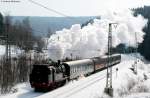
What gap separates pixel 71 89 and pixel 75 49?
2532 cm

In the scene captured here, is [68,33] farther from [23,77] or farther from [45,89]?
[45,89]

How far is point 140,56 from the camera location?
137 metres

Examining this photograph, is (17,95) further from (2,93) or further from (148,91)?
(148,91)

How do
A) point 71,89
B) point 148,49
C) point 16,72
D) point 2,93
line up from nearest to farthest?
point 2,93 → point 71,89 → point 16,72 → point 148,49

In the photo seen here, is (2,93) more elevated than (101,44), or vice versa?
(101,44)

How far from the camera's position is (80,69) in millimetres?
48594

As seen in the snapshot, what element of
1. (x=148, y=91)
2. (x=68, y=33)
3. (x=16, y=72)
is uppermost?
(x=68, y=33)

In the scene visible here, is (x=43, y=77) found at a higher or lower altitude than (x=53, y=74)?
lower

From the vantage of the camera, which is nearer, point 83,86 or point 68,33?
point 83,86

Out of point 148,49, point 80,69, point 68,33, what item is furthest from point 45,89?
point 148,49

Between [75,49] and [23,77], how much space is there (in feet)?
51.9

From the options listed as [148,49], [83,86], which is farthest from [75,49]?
[148,49]

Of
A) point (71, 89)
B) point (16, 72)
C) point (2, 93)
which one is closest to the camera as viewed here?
point (2, 93)

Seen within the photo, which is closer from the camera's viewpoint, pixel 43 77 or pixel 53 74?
pixel 43 77
